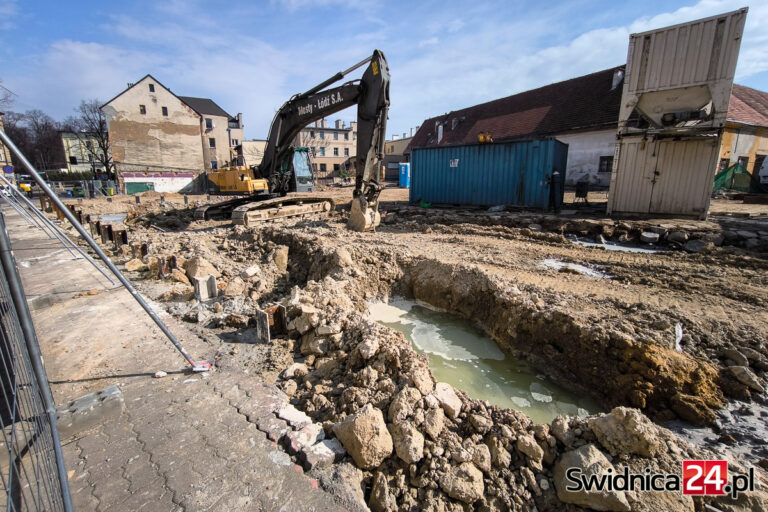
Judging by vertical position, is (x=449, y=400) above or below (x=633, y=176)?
below

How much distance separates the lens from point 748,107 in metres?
20.2

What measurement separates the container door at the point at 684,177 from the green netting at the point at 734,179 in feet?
34.0

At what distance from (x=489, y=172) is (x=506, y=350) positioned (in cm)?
941

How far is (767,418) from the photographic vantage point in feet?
10.0

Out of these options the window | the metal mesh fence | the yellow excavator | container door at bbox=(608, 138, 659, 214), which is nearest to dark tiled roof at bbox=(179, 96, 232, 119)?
the yellow excavator

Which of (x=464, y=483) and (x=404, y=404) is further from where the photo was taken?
(x=404, y=404)

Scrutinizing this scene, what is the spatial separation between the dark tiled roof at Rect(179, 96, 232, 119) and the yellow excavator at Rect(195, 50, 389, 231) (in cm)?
3435

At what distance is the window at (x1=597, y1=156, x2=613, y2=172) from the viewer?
1958cm

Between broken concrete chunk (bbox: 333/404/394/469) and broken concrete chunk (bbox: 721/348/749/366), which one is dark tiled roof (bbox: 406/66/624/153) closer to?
broken concrete chunk (bbox: 721/348/749/366)

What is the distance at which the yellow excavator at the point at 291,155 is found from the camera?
8.25 m

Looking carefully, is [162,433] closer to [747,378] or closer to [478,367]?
[478,367]

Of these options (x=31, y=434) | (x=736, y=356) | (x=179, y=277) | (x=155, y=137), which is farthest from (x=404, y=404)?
(x=155, y=137)

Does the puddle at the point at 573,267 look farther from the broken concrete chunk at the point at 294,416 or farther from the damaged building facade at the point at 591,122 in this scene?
the damaged building facade at the point at 591,122

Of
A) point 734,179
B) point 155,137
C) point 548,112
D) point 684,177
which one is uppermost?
point 548,112
